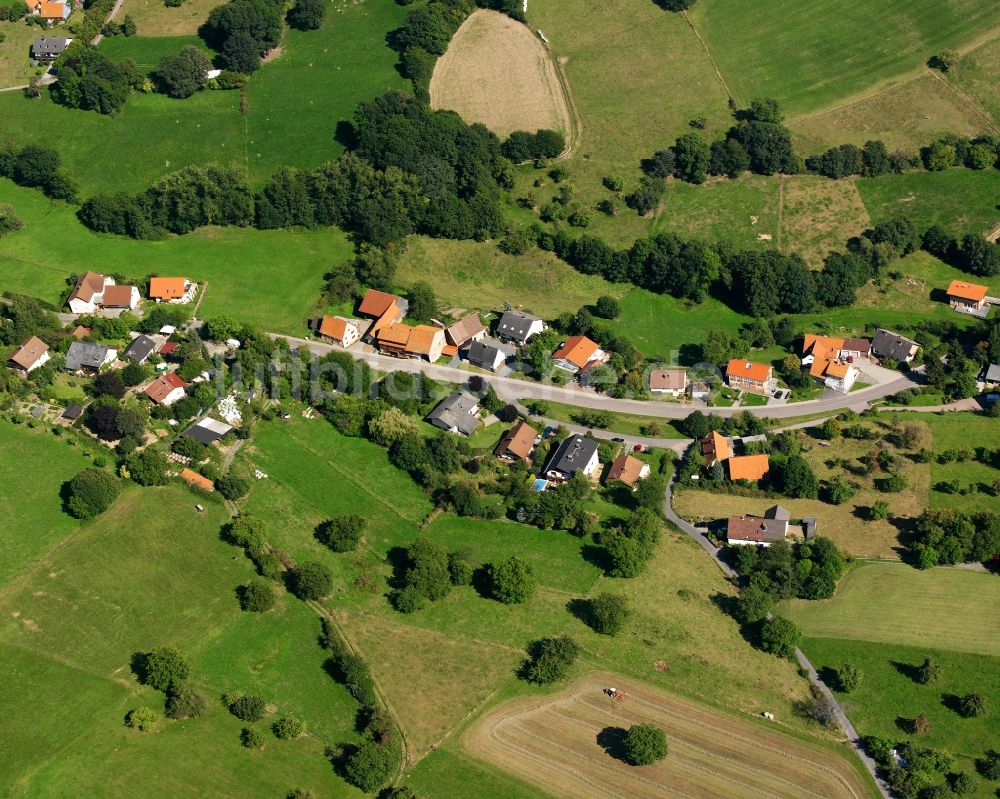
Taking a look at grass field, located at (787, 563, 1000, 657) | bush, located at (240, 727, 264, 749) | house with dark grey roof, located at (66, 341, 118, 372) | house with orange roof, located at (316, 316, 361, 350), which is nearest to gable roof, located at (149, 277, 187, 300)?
house with dark grey roof, located at (66, 341, 118, 372)

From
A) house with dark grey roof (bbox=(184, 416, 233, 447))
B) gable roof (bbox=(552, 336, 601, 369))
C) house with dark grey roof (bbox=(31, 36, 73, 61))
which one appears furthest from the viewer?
house with dark grey roof (bbox=(31, 36, 73, 61))

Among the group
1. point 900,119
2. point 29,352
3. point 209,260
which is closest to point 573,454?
point 209,260

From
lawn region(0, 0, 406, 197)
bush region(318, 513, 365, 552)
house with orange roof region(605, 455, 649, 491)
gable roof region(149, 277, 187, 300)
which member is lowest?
bush region(318, 513, 365, 552)

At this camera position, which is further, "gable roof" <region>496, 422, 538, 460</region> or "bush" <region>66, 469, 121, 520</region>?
"gable roof" <region>496, 422, 538, 460</region>

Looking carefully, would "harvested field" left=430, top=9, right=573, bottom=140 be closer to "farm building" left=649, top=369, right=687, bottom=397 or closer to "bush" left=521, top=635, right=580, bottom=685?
"farm building" left=649, top=369, right=687, bottom=397

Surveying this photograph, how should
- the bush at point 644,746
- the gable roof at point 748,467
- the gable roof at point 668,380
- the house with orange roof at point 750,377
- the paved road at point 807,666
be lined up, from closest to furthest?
1. the bush at point 644,746
2. the paved road at point 807,666
3. the gable roof at point 748,467
4. the gable roof at point 668,380
5. the house with orange roof at point 750,377


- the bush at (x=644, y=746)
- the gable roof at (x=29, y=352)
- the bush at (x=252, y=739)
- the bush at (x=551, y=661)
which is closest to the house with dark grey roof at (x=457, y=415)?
the bush at (x=551, y=661)

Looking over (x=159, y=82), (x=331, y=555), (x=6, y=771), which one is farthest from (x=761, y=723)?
(x=159, y=82)

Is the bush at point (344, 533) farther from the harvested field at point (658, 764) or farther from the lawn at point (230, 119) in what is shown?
the lawn at point (230, 119)
